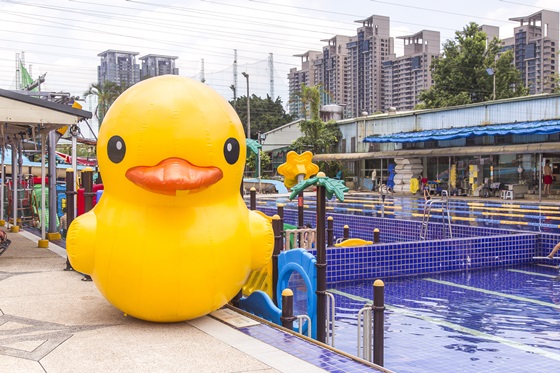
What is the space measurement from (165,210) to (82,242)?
959mm

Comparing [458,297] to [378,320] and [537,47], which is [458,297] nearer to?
[378,320]

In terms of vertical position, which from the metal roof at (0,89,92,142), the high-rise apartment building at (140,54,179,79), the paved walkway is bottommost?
the paved walkway

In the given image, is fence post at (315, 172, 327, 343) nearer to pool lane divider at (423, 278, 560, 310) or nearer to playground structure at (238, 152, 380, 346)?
playground structure at (238, 152, 380, 346)

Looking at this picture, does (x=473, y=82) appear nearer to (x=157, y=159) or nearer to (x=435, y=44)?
(x=435, y=44)

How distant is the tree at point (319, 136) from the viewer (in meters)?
45.4

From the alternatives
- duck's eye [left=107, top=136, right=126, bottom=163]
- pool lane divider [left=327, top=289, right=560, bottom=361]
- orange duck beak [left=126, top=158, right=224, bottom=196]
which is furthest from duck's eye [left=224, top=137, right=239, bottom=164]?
pool lane divider [left=327, top=289, right=560, bottom=361]

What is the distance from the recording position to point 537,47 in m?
68.6

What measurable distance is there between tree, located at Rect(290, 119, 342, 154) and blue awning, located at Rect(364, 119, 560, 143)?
599 cm

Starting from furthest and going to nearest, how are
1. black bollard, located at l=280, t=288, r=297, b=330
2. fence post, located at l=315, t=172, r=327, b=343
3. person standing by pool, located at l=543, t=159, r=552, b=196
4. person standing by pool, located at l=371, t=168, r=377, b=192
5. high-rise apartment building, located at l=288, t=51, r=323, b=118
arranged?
high-rise apartment building, located at l=288, t=51, r=323, b=118, person standing by pool, located at l=371, t=168, r=377, b=192, person standing by pool, located at l=543, t=159, r=552, b=196, fence post, located at l=315, t=172, r=327, b=343, black bollard, located at l=280, t=288, r=297, b=330

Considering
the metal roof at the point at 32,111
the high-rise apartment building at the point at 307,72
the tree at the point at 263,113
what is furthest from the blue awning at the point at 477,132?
the high-rise apartment building at the point at 307,72

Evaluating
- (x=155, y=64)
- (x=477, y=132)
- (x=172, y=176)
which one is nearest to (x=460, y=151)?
(x=477, y=132)

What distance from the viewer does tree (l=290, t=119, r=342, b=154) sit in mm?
45375

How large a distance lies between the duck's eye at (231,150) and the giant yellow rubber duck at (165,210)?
0.01 meters

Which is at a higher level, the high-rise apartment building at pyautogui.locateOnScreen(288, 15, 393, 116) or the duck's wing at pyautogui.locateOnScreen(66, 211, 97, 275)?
the high-rise apartment building at pyautogui.locateOnScreen(288, 15, 393, 116)
